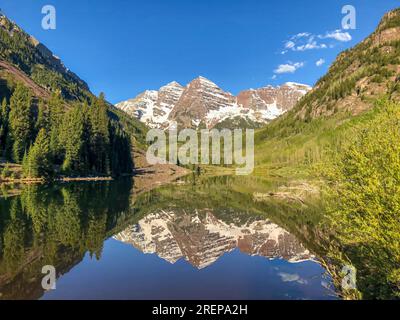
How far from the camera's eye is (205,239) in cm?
3925

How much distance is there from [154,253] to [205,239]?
910cm

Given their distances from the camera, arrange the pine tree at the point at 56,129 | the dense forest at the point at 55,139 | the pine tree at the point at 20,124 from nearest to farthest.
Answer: the dense forest at the point at 55,139
the pine tree at the point at 20,124
the pine tree at the point at 56,129

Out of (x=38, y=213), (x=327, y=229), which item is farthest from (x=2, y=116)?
(x=327, y=229)

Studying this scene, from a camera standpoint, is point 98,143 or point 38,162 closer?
point 38,162

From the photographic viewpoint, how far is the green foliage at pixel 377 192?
15195mm

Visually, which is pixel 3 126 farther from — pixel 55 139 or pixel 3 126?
pixel 55 139

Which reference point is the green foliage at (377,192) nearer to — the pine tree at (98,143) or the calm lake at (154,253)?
the calm lake at (154,253)

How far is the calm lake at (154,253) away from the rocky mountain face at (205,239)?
4.4 inches

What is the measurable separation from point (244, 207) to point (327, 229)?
79.8ft

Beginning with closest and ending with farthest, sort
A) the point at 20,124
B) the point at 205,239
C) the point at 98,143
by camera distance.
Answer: the point at 205,239 < the point at 20,124 < the point at 98,143

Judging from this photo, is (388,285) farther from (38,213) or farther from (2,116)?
(2,116)

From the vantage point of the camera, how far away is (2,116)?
120 m

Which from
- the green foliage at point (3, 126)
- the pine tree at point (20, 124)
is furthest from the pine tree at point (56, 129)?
the green foliage at point (3, 126)

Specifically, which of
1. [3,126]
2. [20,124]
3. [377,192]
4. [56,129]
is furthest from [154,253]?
[3,126]
